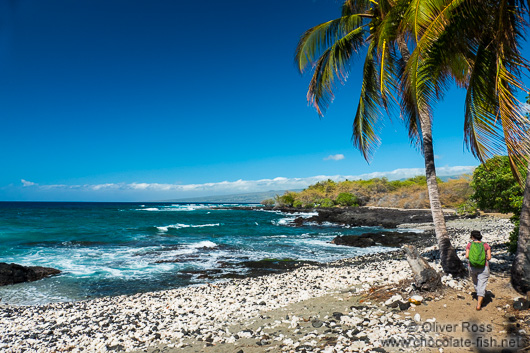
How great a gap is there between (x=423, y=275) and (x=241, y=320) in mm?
4208

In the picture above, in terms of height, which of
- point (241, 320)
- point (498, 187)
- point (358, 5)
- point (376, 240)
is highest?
point (358, 5)

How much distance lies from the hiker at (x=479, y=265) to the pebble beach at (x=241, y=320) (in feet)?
1.20

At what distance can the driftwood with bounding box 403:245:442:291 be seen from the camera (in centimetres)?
673

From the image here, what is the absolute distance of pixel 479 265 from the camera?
5.93m

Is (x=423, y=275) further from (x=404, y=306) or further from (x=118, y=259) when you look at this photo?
(x=118, y=259)

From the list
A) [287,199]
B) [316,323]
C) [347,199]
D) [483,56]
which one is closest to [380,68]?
[483,56]

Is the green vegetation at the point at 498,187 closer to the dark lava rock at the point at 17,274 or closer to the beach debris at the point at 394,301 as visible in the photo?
the beach debris at the point at 394,301

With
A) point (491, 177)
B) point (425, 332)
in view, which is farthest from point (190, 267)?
point (491, 177)

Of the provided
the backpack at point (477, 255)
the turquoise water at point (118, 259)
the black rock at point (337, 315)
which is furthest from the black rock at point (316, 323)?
the turquoise water at point (118, 259)

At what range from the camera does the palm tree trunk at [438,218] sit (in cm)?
747

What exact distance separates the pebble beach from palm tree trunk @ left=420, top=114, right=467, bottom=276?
39cm

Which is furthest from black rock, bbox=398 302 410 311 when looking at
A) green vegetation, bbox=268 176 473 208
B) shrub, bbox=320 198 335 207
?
shrub, bbox=320 198 335 207

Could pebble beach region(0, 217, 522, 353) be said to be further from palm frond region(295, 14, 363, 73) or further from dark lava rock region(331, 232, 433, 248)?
dark lava rock region(331, 232, 433, 248)

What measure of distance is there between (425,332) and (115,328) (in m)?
6.81
